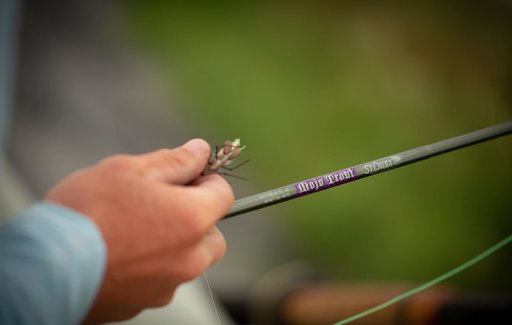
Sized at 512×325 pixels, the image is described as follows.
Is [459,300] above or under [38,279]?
under

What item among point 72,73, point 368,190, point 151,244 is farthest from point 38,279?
point 72,73

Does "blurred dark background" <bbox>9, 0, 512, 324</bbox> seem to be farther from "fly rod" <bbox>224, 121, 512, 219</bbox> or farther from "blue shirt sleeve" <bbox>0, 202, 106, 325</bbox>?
"blue shirt sleeve" <bbox>0, 202, 106, 325</bbox>

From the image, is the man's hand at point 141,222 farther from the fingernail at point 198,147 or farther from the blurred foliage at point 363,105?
the blurred foliage at point 363,105

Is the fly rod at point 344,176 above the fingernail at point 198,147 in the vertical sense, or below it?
below

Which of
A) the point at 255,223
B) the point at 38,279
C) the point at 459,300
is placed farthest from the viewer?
the point at 255,223

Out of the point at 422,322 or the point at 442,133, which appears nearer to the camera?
the point at 422,322

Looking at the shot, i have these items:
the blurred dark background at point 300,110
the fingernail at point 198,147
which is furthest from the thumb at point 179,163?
the blurred dark background at point 300,110

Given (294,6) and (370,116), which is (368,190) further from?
(294,6)
